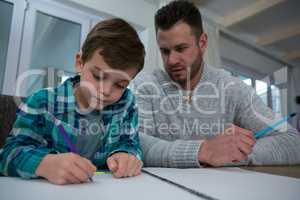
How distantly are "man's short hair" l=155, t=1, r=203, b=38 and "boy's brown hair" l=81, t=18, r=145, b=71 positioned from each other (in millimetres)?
460

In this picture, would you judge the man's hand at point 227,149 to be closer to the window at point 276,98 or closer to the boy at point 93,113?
the boy at point 93,113

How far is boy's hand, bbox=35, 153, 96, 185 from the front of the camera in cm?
37

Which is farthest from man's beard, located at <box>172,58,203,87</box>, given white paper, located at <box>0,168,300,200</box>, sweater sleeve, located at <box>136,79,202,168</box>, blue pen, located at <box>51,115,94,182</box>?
white paper, located at <box>0,168,300,200</box>

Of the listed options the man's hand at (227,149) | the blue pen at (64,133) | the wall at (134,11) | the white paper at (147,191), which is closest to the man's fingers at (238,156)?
the man's hand at (227,149)

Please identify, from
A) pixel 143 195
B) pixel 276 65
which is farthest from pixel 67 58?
pixel 276 65

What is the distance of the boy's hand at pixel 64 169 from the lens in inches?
14.6

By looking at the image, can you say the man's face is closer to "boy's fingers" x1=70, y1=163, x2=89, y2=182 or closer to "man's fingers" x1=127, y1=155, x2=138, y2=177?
"man's fingers" x1=127, y1=155, x2=138, y2=177

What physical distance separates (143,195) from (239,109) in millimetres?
879

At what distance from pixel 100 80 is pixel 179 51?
0.61 m

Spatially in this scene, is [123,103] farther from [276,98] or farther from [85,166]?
[276,98]

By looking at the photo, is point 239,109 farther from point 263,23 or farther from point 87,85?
point 263,23

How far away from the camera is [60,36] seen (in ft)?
7.43

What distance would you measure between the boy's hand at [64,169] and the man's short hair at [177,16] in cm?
84

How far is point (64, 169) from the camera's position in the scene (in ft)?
1.26
